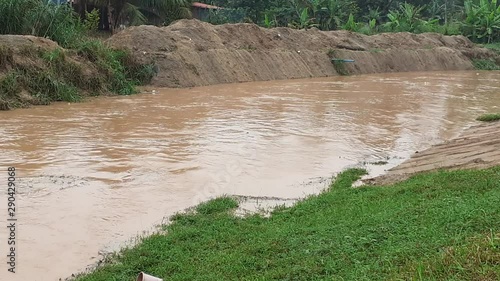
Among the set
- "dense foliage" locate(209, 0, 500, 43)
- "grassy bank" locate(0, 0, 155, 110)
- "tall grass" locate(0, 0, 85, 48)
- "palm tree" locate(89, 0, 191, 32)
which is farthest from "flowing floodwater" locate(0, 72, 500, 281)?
"dense foliage" locate(209, 0, 500, 43)

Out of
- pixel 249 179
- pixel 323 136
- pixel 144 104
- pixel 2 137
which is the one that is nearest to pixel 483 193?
pixel 249 179

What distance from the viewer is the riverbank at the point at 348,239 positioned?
11.7 ft

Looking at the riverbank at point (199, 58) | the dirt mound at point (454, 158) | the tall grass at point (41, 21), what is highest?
the tall grass at point (41, 21)

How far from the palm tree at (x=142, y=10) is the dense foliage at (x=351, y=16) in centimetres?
494

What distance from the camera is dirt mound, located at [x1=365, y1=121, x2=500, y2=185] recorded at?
7.46 meters

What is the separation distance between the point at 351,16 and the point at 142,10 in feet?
51.3

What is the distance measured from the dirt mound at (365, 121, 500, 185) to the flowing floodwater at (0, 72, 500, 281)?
0.51 metres

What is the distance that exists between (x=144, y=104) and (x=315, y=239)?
464 inches

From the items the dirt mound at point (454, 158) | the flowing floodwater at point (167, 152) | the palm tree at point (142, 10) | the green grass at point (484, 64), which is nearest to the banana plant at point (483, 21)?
the green grass at point (484, 64)

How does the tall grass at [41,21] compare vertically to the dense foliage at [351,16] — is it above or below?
below

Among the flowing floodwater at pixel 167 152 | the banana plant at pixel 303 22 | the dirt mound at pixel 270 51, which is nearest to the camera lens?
the flowing floodwater at pixel 167 152

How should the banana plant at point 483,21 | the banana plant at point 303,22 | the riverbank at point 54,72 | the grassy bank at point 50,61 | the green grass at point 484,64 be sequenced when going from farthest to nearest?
the banana plant at point 483,21 < the green grass at point 484,64 < the banana plant at point 303,22 < the grassy bank at point 50,61 < the riverbank at point 54,72

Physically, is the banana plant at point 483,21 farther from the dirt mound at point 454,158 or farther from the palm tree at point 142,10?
the dirt mound at point 454,158

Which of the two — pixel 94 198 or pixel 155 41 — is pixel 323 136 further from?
pixel 155 41
